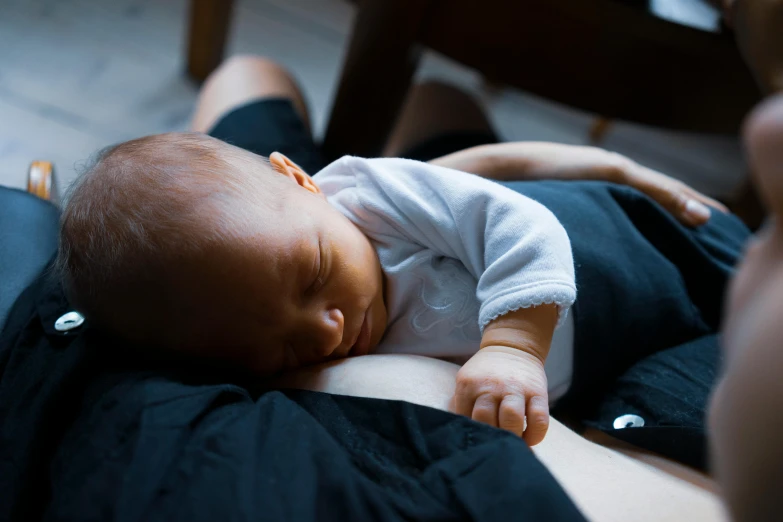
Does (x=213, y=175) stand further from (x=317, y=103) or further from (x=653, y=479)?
(x=317, y=103)

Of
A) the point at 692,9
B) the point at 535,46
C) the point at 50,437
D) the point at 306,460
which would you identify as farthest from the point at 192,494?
the point at 692,9

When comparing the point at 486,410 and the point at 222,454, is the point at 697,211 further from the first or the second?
the point at 222,454

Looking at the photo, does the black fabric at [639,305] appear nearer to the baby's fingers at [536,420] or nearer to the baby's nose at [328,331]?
the baby's fingers at [536,420]

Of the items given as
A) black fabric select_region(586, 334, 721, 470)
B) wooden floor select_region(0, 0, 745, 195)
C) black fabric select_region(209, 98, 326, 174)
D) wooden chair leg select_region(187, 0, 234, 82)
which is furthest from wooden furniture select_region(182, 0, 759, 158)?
wooden floor select_region(0, 0, 745, 195)

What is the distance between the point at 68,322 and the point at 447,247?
396 millimetres

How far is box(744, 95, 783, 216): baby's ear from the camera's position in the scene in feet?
0.85

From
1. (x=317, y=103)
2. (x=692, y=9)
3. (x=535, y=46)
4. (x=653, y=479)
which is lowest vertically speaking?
(x=317, y=103)

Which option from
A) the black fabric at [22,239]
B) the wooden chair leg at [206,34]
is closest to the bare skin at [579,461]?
the black fabric at [22,239]

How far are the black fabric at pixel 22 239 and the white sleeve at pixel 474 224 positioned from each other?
1.11 feet

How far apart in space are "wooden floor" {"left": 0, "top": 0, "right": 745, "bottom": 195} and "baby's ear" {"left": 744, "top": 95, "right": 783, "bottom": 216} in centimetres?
139

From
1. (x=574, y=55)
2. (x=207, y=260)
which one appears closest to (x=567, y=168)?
(x=574, y=55)

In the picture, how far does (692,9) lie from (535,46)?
0.73 feet

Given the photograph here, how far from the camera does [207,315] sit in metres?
0.61

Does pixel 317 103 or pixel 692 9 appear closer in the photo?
pixel 692 9
